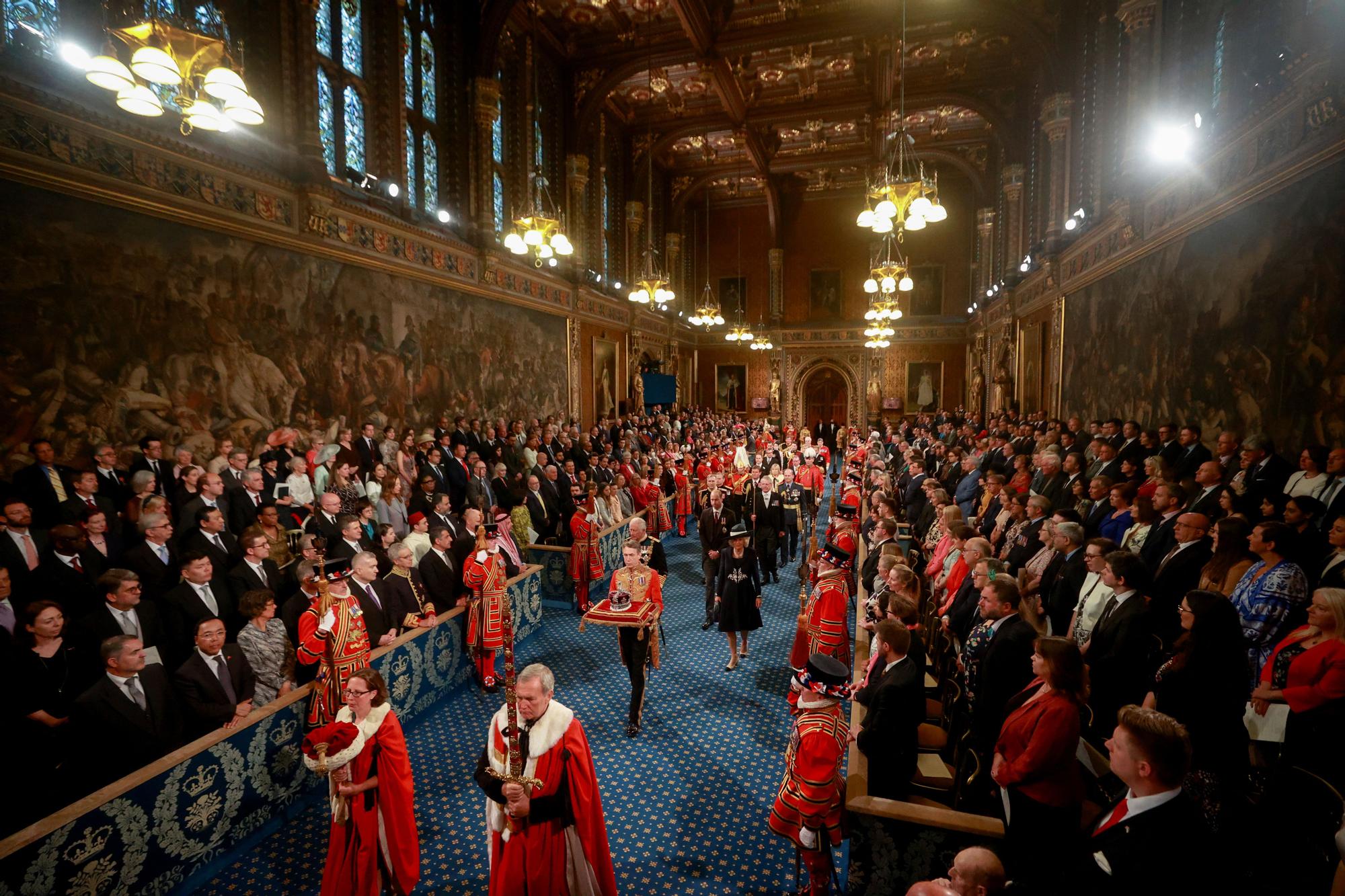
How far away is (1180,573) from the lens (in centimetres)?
475

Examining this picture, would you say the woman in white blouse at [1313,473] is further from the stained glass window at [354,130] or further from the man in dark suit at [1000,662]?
the stained glass window at [354,130]

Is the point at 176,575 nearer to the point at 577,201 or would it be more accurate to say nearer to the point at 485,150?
the point at 485,150

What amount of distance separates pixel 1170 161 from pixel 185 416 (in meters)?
13.8

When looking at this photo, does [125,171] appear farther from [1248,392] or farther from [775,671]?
[1248,392]

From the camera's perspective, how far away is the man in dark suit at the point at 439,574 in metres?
6.53

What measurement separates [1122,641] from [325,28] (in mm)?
13567

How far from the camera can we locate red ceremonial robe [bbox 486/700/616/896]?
316 centimetres

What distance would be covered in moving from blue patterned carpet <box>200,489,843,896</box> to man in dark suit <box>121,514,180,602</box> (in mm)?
2384

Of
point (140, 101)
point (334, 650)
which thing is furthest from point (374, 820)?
point (140, 101)

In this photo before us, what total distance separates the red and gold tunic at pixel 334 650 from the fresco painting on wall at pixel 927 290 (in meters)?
26.6

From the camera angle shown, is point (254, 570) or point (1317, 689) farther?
point (254, 570)

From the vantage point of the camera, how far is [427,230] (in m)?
12.1

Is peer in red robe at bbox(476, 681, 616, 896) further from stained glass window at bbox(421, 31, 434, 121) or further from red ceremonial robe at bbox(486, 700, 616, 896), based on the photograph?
stained glass window at bbox(421, 31, 434, 121)

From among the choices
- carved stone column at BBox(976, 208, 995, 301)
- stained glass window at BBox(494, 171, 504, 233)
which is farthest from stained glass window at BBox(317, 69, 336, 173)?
carved stone column at BBox(976, 208, 995, 301)
